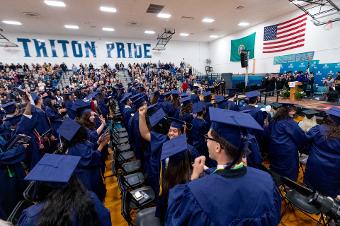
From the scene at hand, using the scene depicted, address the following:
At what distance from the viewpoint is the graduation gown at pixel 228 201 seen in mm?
977

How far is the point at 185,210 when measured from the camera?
105cm

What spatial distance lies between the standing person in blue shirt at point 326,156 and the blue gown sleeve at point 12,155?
4445mm

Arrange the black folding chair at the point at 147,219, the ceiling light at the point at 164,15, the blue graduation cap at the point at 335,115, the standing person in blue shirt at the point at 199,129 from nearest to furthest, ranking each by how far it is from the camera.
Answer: the black folding chair at the point at 147,219, the blue graduation cap at the point at 335,115, the standing person in blue shirt at the point at 199,129, the ceiling light at the point at 164,15

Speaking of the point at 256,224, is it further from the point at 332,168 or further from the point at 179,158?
the point at 332,168

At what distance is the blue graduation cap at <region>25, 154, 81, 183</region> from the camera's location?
1373 millimetres

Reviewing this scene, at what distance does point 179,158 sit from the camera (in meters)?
1.92

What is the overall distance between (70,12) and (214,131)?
1430cm

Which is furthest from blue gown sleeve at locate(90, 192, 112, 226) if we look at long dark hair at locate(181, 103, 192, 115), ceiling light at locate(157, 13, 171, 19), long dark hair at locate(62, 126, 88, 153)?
ceiling light at locate(157, 13, 171, 19)

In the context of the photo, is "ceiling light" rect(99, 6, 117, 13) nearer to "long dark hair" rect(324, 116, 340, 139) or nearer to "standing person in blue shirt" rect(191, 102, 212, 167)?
"standing person in blue shirt" rect(191, 102, 212, 167)

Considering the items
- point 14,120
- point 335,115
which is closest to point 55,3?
point 14,120

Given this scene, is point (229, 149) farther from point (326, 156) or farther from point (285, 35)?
point (285, 35)

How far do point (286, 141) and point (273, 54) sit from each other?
50.8 feet

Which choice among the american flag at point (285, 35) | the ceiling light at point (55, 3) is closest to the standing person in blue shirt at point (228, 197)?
the ceiling light at point (55, 3)

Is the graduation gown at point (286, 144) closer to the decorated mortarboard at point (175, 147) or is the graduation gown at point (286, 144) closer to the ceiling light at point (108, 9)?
the decorated mortarboard at point (175, 147)
